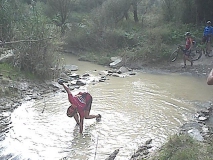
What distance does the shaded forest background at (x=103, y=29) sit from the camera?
13648 mm

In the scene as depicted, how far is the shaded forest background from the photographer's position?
44.8 ft

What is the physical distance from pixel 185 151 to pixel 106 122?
407 centimetres

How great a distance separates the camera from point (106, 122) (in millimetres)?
9539

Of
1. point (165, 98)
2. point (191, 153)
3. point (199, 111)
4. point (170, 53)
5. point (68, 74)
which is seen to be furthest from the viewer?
point (170, 53)

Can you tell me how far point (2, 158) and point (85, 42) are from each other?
675 inches

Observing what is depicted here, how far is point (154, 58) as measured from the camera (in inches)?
770

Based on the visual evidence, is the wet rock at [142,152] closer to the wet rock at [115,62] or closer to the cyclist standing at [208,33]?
the cyclist standing at [208,33]

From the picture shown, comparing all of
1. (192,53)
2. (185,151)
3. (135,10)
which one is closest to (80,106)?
(185,151)

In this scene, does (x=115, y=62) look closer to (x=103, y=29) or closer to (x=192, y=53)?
(x=103, y=29)

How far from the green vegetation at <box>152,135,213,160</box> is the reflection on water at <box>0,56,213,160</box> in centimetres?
135

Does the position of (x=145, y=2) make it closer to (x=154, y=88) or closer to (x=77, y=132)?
(x=154, y=88)

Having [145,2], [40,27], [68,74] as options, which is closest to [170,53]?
[68,74]

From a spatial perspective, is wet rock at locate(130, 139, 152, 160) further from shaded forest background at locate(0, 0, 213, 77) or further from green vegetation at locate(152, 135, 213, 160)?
shaded forest background at locate(0, 0, 213, 77)

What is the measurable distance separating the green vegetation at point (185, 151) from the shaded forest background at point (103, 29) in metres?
8.39
